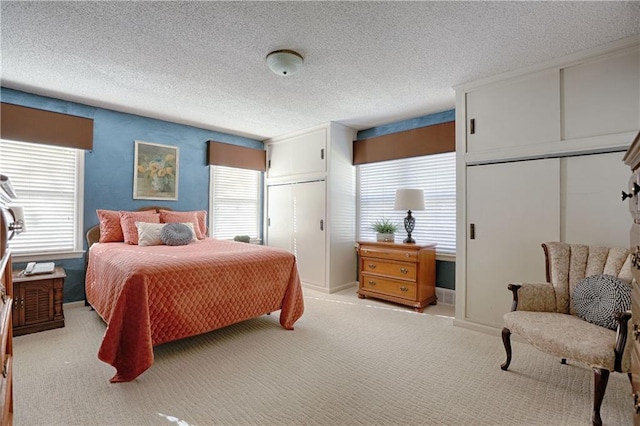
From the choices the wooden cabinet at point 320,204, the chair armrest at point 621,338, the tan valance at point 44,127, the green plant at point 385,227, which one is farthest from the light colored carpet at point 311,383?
the tan valance at point 44,127

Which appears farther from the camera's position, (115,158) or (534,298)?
(115,158)

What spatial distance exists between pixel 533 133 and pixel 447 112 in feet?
4.35

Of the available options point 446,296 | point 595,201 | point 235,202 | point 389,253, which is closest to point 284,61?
point 389,253

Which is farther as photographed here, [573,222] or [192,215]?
[192,215]

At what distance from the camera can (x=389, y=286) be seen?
3.84 metres

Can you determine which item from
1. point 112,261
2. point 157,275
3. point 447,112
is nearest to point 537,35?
point 447,112

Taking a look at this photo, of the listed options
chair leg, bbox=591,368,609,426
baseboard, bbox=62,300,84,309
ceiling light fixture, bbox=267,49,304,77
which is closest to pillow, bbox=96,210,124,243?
baseboard, bbox=62,300,84,309

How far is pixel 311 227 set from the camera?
4645 millimetres

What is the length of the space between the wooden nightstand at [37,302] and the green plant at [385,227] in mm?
3527

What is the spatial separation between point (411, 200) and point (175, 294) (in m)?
2.75

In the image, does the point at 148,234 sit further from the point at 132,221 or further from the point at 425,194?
the point at 425,194

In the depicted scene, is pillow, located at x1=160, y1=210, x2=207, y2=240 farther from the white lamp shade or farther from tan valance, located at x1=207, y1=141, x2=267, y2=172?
the white lamp shade

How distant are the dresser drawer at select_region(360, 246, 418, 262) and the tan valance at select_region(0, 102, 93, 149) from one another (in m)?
3.57

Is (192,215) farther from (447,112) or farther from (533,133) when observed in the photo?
(533,133)
